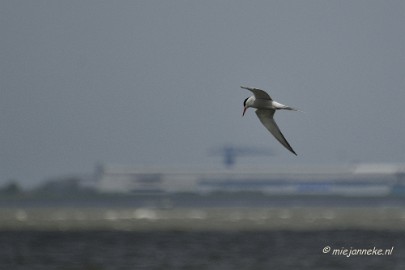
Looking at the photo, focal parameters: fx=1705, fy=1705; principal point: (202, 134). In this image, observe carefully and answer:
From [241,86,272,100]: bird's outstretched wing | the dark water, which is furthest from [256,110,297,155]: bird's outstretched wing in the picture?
the dark water

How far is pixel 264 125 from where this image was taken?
47031 mm

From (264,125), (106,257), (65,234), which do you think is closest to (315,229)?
(65,234)

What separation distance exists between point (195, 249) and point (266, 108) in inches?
1239

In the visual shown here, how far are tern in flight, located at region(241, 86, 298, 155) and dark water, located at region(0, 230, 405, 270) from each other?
17.3 m

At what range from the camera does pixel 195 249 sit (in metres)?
77.6

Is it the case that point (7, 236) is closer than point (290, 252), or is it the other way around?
point (290, 252)

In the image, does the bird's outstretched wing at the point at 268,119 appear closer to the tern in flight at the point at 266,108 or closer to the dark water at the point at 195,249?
the tern in flight at the point at 266,108

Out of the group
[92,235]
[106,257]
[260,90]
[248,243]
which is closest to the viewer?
[260,90]

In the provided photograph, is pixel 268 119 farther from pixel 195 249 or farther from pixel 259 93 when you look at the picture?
pixel 195 249

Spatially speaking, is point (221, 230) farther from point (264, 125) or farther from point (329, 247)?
point (264, 125)

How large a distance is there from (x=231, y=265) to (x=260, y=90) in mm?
20335

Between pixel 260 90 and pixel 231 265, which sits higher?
pixel 260 90

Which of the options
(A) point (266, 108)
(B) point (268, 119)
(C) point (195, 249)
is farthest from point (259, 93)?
(C) point (195, 249)

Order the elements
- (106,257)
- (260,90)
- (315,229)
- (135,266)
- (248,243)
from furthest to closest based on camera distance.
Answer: (315,229)
(248,243)
(106,257)
(135,266)
(260,90)
